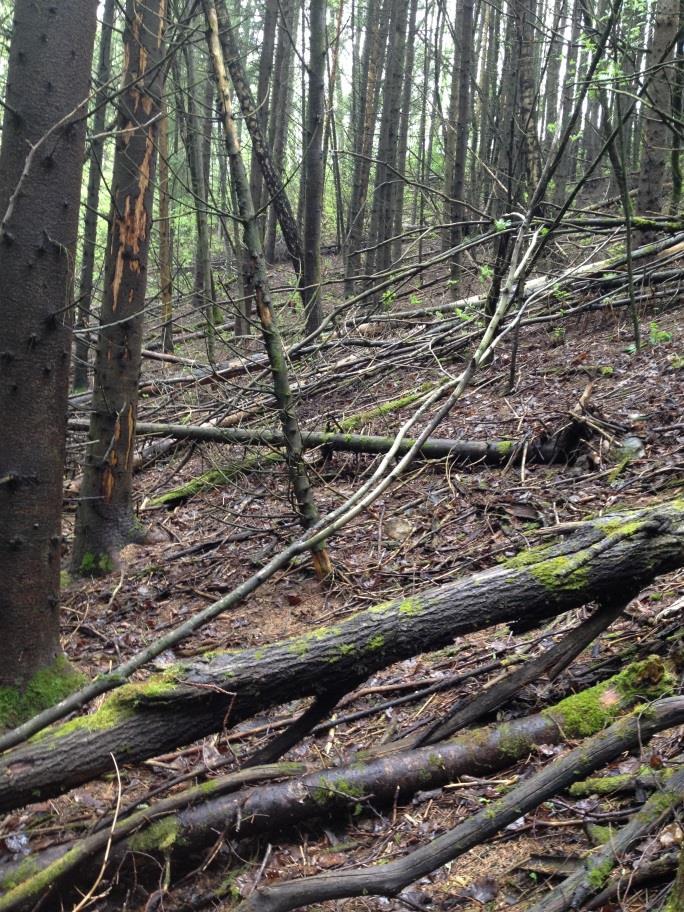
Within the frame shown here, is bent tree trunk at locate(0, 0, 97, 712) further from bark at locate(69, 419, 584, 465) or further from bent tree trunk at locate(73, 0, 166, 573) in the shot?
bent tree trunk at locate(73, 0, 166, 573)

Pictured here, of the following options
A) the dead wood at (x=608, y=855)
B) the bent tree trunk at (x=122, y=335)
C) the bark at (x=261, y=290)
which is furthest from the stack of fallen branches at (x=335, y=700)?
the bent tree trunk at (x=122, y=335)

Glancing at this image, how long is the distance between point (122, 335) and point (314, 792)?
429 centimetres

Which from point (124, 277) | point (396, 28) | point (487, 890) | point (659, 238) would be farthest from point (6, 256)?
point (396, 28)

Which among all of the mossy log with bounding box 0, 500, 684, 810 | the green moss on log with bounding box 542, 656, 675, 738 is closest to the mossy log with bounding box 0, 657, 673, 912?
the green moss on log with bounding box 542, 656, 675, 738

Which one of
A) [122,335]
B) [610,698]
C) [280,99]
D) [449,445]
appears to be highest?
[280,99]

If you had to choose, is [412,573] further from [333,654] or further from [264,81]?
[264,81]

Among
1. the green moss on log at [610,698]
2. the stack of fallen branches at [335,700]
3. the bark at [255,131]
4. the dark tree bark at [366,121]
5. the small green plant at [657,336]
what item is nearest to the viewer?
the stack of fallen branches at [335,700]

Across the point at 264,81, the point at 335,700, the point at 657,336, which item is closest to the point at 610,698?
the point at 335,700

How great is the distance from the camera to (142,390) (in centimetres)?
981

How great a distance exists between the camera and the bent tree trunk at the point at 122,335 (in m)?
5.85

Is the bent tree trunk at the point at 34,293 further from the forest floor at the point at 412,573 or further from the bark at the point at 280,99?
the bark at the point at 280,99

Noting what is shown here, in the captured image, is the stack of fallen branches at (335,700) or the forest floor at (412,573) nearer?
the stack of fallen branches at (335,700)

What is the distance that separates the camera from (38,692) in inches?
157

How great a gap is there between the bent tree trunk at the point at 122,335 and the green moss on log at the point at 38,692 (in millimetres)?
2036
